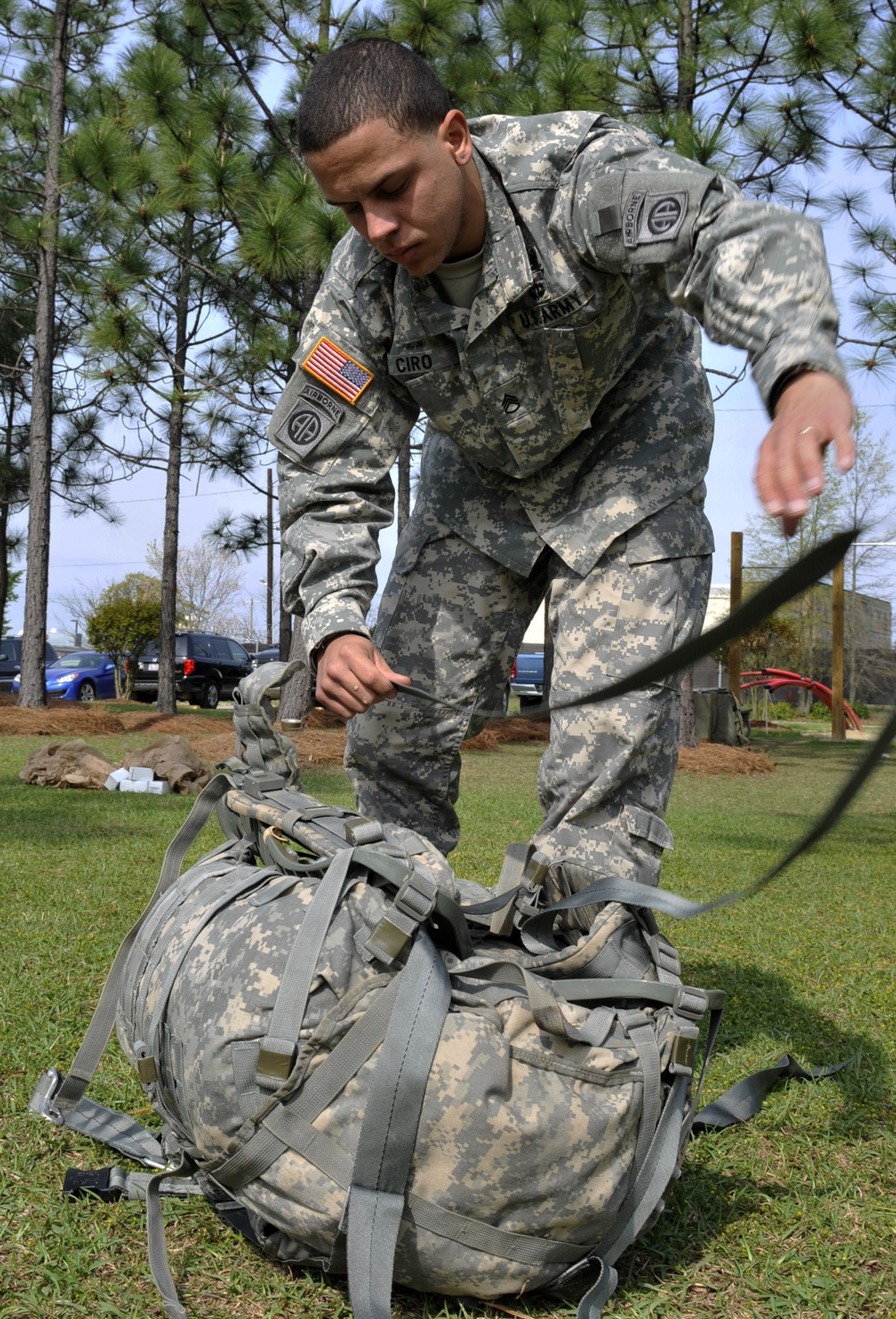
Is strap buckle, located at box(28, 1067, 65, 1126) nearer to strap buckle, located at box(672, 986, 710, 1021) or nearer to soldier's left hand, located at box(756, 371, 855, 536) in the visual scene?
strap buckle, located at box(672, 986, 710, 1021)

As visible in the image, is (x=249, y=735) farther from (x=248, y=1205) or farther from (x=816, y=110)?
(x=816, y=110)

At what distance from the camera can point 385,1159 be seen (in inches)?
60.0

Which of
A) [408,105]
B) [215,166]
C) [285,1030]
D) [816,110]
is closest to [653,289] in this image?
[408,105]

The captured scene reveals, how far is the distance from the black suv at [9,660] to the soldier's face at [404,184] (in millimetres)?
22888

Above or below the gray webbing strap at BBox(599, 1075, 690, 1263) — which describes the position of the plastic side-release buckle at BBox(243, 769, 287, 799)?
above

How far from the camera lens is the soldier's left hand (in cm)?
128

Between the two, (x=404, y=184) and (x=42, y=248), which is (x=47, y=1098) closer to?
(x=404, y=184)

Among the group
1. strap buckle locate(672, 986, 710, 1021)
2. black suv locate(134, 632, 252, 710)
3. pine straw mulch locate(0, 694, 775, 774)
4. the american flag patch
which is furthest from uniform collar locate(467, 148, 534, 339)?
black suv locate(134, 632, 252, 710)

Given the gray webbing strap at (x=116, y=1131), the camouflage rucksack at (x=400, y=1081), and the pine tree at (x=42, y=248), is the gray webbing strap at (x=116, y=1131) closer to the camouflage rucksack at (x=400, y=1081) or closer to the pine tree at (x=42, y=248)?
the camouflage rucksack at (x=400, y=1081)

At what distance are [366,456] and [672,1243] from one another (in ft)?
5.16

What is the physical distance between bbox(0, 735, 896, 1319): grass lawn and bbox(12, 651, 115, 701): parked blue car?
1705 cm

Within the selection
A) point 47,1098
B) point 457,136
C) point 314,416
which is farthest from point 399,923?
point 457,136

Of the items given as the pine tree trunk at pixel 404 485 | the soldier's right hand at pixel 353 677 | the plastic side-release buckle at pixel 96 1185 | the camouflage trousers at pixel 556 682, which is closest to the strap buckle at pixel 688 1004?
the camouflage trousers at pixel 556 682

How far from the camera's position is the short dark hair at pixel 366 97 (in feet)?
6.72
